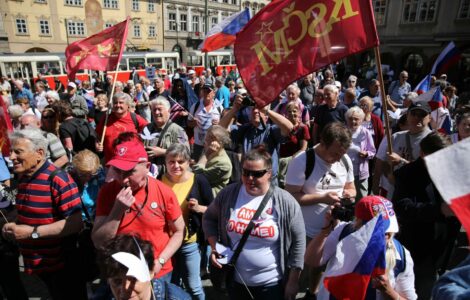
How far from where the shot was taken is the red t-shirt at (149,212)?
7.27ft

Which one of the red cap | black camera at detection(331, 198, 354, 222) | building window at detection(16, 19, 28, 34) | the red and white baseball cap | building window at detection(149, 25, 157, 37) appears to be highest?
building window at detection(149, 25, 157, 37)

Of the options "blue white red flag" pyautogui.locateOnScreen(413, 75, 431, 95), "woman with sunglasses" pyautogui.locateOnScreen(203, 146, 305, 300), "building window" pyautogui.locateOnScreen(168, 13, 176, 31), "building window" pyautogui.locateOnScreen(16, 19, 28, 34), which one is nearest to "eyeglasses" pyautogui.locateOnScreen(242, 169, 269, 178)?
"woman with sunglasses" pyautogui.locateOnScreen(203, 146, 305, 300)

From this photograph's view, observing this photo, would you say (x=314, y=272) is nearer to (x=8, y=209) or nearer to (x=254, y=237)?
(x=254, y=237)

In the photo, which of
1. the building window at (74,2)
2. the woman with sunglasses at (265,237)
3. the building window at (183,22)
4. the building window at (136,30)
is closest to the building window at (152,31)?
the building window at (136,30)

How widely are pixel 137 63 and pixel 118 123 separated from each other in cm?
1701

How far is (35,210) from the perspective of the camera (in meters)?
2.45

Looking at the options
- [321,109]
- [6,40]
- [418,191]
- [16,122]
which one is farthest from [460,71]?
[6,40]

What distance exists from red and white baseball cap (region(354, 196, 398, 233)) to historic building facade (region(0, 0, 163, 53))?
36897 millimetres

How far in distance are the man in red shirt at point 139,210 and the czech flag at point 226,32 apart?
19.0 feet

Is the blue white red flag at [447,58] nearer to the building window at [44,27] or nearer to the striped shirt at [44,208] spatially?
the striped shirt at [44,208]

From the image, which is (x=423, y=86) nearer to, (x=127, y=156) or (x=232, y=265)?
(x=232, y=265)

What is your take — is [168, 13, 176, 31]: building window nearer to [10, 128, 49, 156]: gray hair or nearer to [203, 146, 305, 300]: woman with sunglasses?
[10, 128, 49, 156]: gray hair

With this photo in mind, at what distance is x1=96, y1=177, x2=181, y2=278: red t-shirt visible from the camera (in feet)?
7.27

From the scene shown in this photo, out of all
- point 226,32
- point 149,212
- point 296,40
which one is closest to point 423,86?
point 226,32
